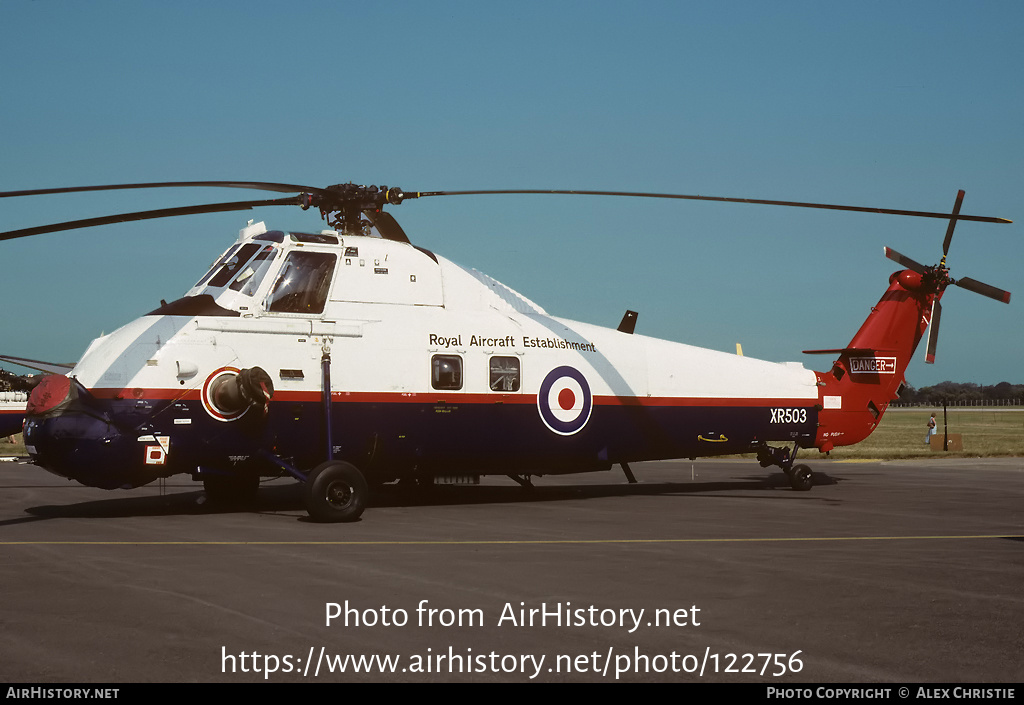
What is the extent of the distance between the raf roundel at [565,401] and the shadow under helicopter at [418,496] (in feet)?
6.85

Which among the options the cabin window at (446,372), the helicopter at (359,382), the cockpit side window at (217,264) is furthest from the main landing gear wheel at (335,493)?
the cockpit side window at (217,264)

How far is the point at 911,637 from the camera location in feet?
24.7

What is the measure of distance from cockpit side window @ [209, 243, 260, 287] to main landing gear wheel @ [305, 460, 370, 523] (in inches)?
154

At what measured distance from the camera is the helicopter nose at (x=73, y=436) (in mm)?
15305

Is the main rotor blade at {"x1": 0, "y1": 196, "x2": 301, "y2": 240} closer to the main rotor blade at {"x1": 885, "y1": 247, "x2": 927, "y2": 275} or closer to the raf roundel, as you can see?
the raf roundel

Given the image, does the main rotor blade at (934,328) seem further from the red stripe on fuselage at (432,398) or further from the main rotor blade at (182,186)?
the main rotor blade at (182,186)

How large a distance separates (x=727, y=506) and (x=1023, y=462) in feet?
66.3

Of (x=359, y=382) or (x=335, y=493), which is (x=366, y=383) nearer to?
(x=359, y=382)

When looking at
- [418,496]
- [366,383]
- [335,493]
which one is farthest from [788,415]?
[335,493]

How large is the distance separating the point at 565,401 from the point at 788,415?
630cm

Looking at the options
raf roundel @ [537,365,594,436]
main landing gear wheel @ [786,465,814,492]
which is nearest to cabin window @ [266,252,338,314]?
raf roundel @ [537,365,594,436]

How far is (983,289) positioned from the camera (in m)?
24.3
